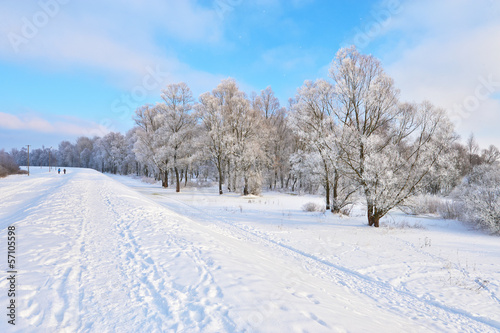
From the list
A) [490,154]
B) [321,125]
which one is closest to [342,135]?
[321,125]

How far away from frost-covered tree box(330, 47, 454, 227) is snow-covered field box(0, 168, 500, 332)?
362 cm

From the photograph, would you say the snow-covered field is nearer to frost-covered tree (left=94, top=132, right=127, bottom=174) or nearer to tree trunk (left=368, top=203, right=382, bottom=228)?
tree trunk (left=368, top=203, right=382, bottom=228)

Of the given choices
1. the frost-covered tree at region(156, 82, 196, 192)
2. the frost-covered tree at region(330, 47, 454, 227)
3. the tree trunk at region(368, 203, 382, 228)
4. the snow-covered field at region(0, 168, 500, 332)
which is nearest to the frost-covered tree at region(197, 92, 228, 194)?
the frost-covered tree at region(156, 82, 196, 192)

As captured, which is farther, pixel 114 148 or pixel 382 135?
pixel 114 148

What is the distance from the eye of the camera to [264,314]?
11.4 ft

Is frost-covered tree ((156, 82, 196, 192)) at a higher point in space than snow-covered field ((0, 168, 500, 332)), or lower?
higher

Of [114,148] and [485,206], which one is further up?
[114,148]

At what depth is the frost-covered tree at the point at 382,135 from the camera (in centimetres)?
1245

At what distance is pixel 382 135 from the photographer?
14641 mm

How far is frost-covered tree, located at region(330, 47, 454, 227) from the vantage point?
40.9 feet

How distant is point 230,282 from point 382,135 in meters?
14.2

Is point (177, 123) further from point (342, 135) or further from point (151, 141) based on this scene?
point (342, 135)

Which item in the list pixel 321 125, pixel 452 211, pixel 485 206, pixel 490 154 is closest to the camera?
pixel 485 206

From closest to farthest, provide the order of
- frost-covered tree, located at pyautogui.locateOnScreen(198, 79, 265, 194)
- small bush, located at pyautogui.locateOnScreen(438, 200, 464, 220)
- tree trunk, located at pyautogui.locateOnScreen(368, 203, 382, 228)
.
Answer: tree trunk, located at pyautogui.locateOnScreen(368, 203, 382, 228), small bush, located at pyautogui.locateOnScreen(438, 200, 464, 220), frost-covered tree, located at pyautogui.locateOnScreen(198, 79, 265, 194)
